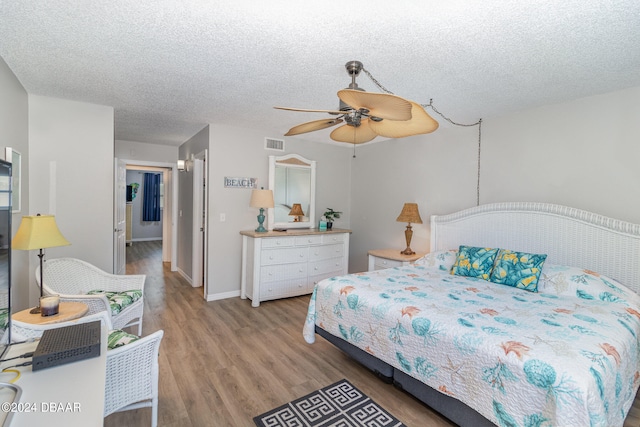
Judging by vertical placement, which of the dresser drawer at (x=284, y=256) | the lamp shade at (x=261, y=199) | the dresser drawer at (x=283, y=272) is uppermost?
the lamp shade at (x=261, y=199)

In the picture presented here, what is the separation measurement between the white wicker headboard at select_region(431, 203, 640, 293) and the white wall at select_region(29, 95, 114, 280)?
13.0 ft

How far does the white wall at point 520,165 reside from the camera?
2.60 metres

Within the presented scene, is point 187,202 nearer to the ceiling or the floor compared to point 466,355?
nearer to the ceiling

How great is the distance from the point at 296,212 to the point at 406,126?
2.87m

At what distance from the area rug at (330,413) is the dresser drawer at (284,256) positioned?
203cm

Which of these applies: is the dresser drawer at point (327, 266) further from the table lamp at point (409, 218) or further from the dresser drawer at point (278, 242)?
the table lamp at point (409, 218)

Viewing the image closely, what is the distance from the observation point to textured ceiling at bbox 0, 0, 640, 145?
5.23ft

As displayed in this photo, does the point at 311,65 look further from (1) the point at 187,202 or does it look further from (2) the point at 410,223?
(1) the point at 187,202

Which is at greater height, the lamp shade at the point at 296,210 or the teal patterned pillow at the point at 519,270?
the lamp shade at the point at 296,210

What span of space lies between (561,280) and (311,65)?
2.62m

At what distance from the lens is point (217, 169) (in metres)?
4.07

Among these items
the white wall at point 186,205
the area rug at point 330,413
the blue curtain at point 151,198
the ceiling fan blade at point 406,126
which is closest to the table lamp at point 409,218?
the ceiling fan blade at point 406,126

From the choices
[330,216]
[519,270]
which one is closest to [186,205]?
[330,216]

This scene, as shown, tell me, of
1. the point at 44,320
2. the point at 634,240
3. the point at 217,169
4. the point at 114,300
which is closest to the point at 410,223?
the point at 634,240
